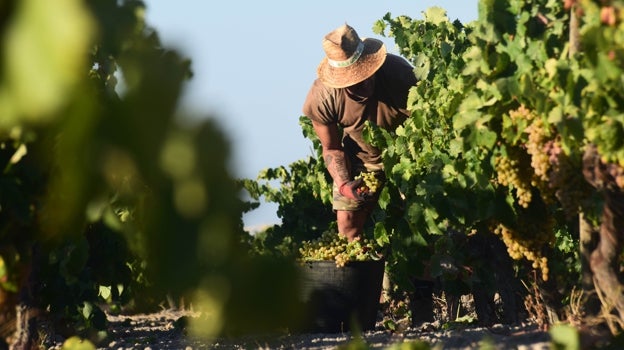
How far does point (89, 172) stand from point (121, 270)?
5289 mm

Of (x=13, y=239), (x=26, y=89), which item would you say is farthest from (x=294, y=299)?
(x=13, y=239)

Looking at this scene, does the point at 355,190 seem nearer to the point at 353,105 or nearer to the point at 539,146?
the point at 353,105

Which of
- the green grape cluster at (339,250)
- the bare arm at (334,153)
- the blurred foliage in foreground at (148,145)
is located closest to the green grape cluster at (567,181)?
the blurred foliage in foreground at (148,145)

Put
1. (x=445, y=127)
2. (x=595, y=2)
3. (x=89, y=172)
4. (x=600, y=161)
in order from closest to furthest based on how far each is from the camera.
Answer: (x=89, y=172)
(x=595, y=2)
(x=600, y=161)
(x=445, y=127)

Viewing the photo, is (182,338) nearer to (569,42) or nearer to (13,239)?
(13,239)

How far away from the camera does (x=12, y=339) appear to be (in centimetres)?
470

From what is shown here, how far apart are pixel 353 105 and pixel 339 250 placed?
1.29 meters

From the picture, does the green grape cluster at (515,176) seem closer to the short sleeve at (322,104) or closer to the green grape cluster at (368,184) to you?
the green grape cluster at (368,184)

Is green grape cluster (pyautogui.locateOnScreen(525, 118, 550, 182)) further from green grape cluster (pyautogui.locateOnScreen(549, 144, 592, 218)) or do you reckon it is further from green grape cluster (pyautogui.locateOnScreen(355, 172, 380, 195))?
green grape cluster (pyautogui.locateOnScreen(355, 172, 380, 195))

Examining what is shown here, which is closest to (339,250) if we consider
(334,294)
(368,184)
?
(334,294)

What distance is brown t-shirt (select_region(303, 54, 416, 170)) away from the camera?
8.30 m

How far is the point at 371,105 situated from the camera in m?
8.37

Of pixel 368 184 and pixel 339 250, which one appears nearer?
pixel 339 250

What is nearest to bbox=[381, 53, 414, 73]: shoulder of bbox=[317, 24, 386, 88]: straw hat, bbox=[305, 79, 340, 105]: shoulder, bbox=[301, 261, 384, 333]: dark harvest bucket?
bbox=[317, 24, 386, 88]: straw hat
